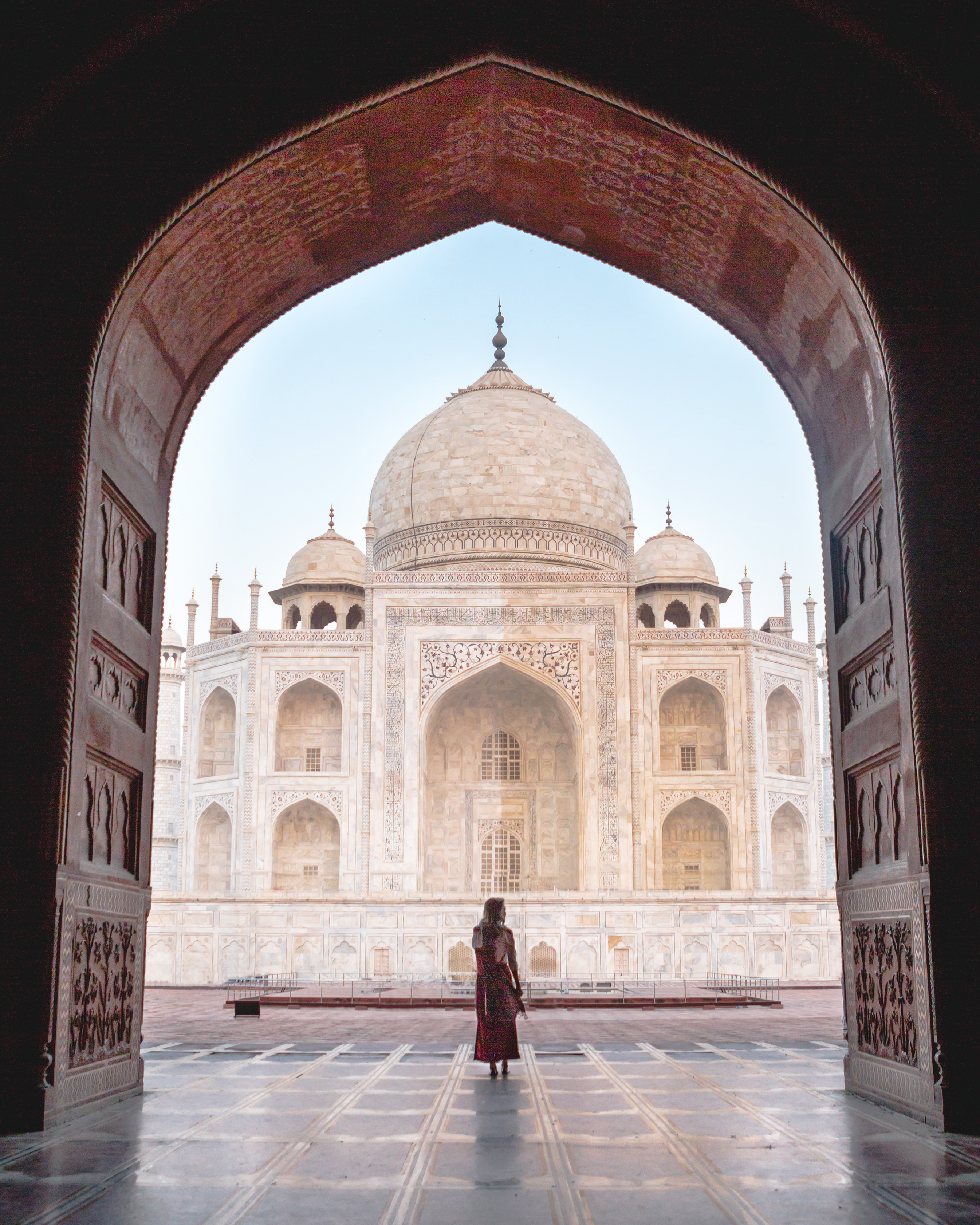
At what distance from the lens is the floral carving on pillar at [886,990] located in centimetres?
495

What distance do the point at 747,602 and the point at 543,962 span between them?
1024cm

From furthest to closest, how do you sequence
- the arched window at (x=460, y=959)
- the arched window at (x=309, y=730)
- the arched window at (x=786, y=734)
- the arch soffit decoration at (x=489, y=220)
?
the arched window at (x=786, y=734) < the arched window at (x=309, y=730) < the arched window at (x=460, y=959) < the arch soffit decoration at (x=489, y=220)

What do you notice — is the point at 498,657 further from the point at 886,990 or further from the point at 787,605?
the point at 886,990

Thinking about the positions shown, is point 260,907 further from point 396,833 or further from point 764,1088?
point 764,1088

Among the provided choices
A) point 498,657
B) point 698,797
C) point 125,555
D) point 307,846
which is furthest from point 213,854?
point 125,555

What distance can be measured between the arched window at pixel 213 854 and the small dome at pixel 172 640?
509cm

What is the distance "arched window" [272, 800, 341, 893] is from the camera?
23.6m

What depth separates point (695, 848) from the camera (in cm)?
2377

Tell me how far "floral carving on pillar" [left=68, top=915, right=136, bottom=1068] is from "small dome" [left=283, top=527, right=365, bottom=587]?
20.8m

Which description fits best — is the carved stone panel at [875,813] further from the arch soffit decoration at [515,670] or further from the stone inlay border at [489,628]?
the arch soffit decoration at [515,670]

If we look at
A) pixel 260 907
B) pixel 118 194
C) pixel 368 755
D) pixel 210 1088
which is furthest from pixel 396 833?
pixel 118 194

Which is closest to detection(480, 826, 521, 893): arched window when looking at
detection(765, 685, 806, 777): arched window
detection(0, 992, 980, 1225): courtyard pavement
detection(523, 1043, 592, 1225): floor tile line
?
detection(765, 685, 806, 777): arched window

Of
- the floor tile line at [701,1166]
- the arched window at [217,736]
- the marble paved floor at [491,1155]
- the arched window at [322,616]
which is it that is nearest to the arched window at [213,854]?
the arched window at [217,736]

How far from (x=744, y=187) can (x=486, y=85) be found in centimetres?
118
